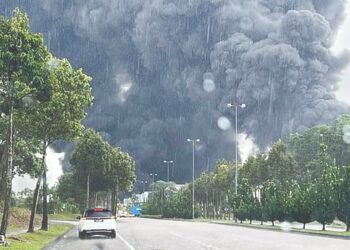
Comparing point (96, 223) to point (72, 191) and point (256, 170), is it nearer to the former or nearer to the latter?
point (256, 170)

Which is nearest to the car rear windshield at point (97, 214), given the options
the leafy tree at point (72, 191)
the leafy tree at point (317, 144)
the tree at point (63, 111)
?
the tree at point (63, 111)

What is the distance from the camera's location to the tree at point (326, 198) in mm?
41969

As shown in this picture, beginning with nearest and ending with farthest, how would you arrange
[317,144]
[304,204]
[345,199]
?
[345,199] → [304,204] → [317,144]

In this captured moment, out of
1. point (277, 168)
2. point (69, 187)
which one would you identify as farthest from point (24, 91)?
point (69, 187)

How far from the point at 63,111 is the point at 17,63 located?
11.2 m

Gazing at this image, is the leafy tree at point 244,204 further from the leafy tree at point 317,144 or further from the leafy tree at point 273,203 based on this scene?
the leafy tree at point 317,144

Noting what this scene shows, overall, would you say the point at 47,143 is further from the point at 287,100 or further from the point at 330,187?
the point at 287,100

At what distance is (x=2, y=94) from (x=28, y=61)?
293 centimetres

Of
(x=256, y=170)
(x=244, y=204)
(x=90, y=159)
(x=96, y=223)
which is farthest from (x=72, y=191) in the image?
(x=96, y=223)

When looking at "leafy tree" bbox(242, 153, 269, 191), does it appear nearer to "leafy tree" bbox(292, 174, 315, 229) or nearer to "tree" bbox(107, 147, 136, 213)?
"tree" bbox(107, 147, 136, 213)

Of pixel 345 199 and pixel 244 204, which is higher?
pixel 244 204

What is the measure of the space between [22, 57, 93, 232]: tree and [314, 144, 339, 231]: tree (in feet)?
61.7

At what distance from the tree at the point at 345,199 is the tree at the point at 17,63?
77.6 ft

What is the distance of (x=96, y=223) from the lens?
32625 mm
